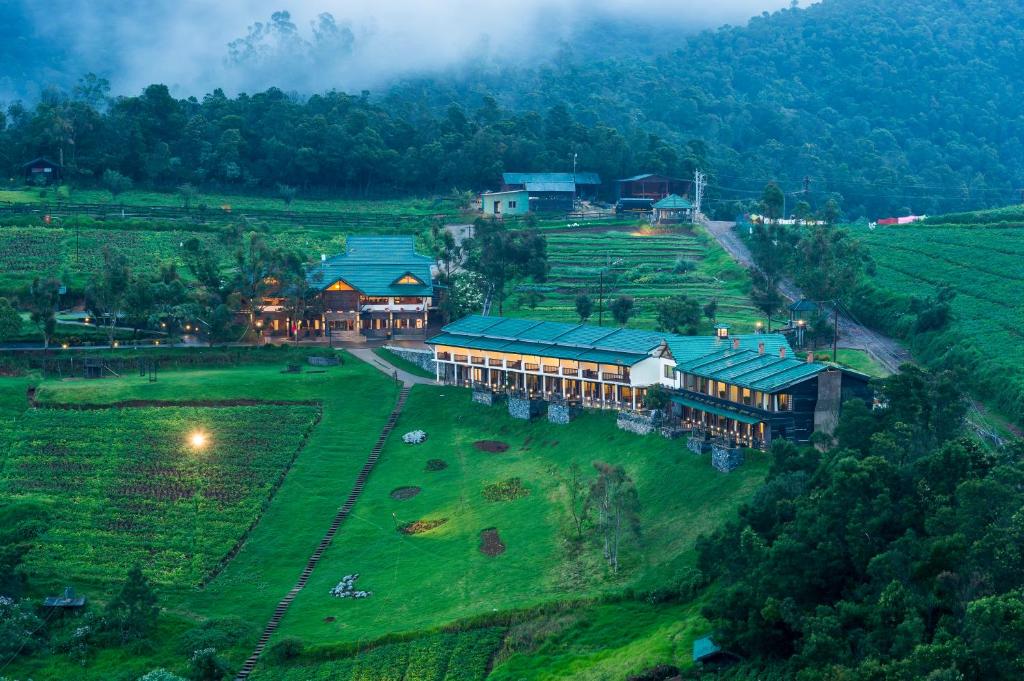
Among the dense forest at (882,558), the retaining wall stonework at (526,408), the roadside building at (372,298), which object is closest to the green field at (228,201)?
the roadside building at (372,298)

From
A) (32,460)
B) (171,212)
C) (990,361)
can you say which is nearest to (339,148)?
(171,212)

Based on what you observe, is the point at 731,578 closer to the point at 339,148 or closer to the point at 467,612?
the point at 467,612

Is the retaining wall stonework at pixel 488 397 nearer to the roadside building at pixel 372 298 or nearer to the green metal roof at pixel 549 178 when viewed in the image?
the roadside building at pixel 372 298

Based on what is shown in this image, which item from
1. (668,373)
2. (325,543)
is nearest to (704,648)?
(325,543)

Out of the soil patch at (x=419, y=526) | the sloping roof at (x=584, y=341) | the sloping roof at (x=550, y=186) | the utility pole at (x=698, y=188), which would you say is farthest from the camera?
the sloping roof at (x=550, y=186)

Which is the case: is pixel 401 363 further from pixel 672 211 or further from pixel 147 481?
pixel 672 211

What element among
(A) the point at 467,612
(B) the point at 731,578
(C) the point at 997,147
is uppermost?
(C) the point at 997,147

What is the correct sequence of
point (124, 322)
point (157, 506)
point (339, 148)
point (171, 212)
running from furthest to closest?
point (339, 148) < point (171, 212) < point (124, 322) < point (157, 506)

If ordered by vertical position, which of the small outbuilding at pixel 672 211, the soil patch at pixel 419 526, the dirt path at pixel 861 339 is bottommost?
the soil patch at pixel 419 526
